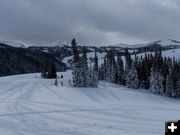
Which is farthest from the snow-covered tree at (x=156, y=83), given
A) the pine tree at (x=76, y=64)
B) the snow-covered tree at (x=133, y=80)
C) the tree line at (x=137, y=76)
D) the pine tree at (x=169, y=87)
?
the pine tree at (x=76, y=64)

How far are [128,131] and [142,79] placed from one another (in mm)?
90297

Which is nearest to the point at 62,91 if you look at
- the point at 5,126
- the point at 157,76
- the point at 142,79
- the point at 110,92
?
the point at 110,92

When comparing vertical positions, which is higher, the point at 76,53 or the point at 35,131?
the point at 76,53

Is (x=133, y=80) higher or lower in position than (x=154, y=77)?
lower

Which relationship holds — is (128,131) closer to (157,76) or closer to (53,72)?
(157,76)

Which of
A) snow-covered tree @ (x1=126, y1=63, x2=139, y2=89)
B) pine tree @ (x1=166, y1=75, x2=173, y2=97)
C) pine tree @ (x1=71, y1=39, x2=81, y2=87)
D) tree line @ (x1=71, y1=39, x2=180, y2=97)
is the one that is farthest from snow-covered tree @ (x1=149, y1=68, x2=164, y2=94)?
pine tree @ (x1=71, y1=39, x2=81, y2=87)

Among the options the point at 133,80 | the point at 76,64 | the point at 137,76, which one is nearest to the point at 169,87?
the point at 133,80

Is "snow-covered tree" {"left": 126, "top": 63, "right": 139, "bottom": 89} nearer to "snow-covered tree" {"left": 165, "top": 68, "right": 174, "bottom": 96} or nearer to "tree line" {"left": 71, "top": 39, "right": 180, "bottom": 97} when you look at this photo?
"tree line" {"left": 71, "top": 39, "right": 180, "bottom": 97}

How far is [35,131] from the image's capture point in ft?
59.5

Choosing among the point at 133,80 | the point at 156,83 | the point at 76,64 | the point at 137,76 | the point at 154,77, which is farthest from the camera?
the point at 137,76

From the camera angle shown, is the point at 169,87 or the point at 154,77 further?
the point at 154,77

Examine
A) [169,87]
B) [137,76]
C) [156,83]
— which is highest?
[137,76]

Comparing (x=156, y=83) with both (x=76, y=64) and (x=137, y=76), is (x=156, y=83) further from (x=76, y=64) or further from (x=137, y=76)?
(x=76, y=64)

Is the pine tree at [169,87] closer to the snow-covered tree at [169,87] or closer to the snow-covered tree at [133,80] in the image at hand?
the snow-covered tree at [169,87]
